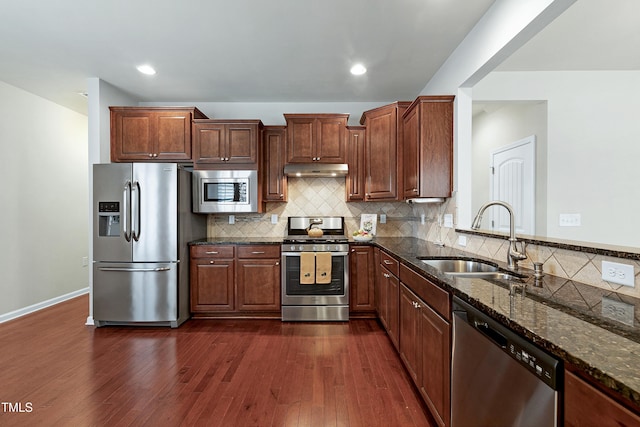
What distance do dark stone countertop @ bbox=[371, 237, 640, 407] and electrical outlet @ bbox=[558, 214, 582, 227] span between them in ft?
6.81

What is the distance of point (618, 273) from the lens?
1.24 meters

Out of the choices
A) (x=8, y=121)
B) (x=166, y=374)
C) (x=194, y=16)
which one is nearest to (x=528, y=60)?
(x=194, y=16)

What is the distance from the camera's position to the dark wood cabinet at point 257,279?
3414 millimetres

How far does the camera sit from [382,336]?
296 cm

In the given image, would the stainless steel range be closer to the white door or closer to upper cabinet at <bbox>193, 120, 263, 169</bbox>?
upper cabinet at <bbox>193, 120, 263, 169</bbox>

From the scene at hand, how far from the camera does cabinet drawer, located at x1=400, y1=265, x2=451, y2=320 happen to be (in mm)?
1498

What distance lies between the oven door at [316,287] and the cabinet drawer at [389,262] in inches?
18.0

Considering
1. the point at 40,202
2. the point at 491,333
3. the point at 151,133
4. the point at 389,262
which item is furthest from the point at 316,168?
the point at 40,202

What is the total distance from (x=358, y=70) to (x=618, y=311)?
282cm

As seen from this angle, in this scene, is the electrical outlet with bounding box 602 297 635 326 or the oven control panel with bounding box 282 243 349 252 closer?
the electrical outlet with bounding box 602 297 635 326

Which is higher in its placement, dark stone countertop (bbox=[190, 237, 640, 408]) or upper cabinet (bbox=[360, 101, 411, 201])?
upper cabinet (bbox=[360, 101, 411, 201])

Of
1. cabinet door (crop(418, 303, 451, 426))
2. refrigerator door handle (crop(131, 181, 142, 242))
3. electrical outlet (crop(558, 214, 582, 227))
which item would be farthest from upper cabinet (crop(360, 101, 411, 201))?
refrigerator door handle (crop(131, 181, 142, 242))

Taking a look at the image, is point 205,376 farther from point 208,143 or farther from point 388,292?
point 208,143

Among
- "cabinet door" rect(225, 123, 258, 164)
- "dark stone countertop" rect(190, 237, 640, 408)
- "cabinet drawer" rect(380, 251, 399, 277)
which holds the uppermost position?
"cabinet door" rect(225, 123, 258, 164)
